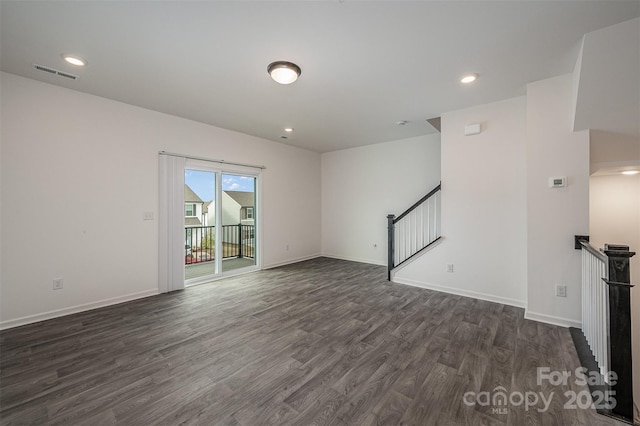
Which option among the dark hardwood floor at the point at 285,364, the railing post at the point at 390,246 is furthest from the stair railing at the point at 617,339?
the railing post at the point at 390,246

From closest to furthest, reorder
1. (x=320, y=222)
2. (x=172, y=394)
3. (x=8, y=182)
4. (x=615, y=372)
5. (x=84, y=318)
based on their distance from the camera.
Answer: (x=615, y=372), (x=172, y=394), (x=8, y=182), (x=84, y=318), (x=320, y=222)

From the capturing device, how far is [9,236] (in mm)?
2824

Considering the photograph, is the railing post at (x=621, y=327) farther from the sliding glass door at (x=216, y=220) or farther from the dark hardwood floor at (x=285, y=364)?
the sliding glass door at (x=216, y=220)

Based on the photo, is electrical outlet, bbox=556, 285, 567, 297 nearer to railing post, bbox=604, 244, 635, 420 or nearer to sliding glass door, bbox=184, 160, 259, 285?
railing post, bbox=604, 244, 635, 420

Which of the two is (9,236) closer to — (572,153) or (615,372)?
(615,372)

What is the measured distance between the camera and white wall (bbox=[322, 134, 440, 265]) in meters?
5.28

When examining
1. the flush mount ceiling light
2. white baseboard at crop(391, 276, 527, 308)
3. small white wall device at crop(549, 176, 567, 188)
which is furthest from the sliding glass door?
small white wall device at crop(549, 176, 567, 188)

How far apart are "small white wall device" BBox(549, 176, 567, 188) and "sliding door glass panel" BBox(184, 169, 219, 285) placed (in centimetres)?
518

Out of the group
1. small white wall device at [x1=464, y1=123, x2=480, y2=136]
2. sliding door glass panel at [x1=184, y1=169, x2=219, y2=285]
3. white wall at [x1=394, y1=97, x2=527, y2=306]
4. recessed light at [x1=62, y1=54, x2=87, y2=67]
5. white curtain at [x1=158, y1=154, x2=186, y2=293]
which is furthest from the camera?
sliding door glass panel at [x1=184, y1=169, x2=219, y2=285]

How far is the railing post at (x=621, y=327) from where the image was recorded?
1.62 meters

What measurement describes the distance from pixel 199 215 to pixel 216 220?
417mm

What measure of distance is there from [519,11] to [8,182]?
538cm

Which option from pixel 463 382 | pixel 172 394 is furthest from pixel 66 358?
pixel 463 382

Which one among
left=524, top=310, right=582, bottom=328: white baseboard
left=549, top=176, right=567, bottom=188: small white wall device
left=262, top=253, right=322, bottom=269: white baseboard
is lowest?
left=524, top=310, right=582, bottom=328: white baseboard
